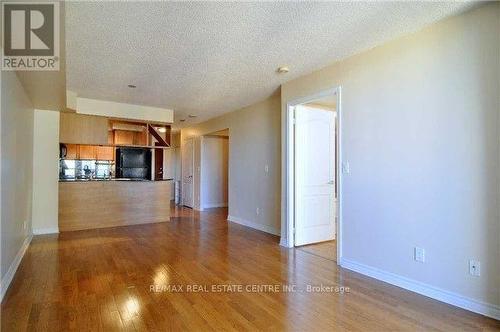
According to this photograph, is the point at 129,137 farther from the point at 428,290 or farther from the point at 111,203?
the point at 428,290

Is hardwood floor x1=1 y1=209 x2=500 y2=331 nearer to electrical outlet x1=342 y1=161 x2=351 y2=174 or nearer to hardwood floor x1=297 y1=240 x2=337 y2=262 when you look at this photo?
hardwood floor x1=297 y1=240 x2=337 y2=262

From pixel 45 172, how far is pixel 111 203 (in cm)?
122

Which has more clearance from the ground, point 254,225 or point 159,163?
point 159,163

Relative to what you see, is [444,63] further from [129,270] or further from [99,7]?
[129,270]

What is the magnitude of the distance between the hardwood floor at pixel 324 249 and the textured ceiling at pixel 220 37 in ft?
8.04

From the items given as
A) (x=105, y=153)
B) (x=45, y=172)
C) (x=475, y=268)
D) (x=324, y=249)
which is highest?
(x=105, y=153)

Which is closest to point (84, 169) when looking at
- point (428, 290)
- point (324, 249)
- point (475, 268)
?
point (324, 249)

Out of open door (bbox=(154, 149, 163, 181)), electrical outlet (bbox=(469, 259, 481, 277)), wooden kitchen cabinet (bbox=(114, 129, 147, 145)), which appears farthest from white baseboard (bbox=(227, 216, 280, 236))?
electrical outlet (bbox=(469, 259, 481, 277))

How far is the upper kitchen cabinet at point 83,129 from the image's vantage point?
5.32 m

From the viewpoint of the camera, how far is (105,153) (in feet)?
22.4

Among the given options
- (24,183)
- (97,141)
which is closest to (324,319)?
(24,183)

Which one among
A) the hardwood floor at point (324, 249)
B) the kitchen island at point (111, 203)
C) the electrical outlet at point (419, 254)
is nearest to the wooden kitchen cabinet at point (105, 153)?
the kitchen island at point (111, 203)

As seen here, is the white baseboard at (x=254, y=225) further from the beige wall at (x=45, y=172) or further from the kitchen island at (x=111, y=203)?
the beige wall at (x=45, y=172)

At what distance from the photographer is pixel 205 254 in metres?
3.83
